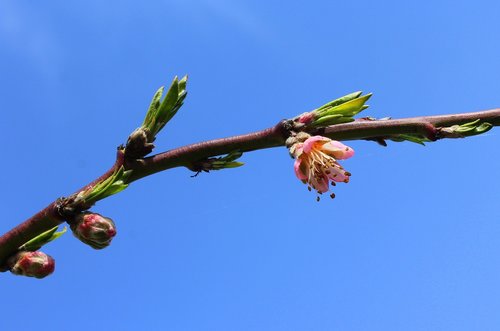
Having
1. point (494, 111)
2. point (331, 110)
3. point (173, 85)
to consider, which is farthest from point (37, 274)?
point (494, 111)

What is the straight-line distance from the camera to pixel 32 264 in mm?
2000

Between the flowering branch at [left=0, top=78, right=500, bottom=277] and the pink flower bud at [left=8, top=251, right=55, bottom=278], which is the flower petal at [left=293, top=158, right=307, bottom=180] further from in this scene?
the pink flower bud at [left=8, top=251, right=55, bottom=278]

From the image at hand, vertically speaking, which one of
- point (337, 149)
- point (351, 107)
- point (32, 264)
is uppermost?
point (351, 107)

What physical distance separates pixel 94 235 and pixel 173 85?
2.05ft

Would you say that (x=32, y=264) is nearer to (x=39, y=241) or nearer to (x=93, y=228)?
(x=39, y=241)

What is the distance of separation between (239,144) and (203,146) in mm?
131

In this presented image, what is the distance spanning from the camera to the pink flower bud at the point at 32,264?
2002 mm

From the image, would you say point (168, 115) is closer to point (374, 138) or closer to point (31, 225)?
point (31, 225)

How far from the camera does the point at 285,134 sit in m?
2.26

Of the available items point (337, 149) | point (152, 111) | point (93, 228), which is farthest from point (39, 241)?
point (337, 149)

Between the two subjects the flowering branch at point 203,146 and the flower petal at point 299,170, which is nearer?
the flowering branch at point 203,146

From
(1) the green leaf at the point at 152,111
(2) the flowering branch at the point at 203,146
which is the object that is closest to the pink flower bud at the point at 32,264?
(2) the flowering branch at the point at 203,146

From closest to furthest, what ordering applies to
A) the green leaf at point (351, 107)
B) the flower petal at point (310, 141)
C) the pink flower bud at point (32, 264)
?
the pink flower bud at point (32, 264) → the flower petal at point (310, 141) → the green leaf at point (351, 107)

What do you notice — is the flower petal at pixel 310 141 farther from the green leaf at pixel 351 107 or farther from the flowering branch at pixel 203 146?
the green leaf at pixel 351 107
